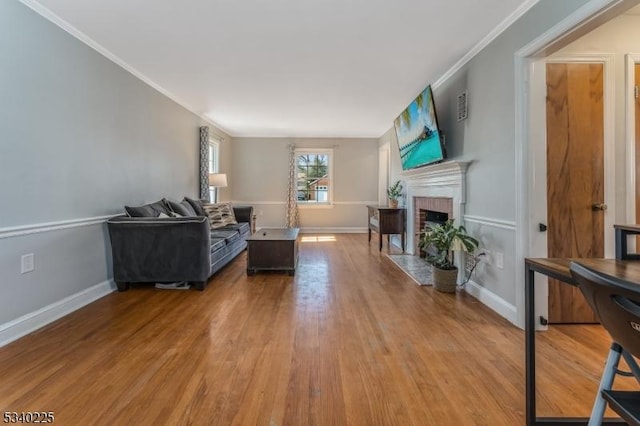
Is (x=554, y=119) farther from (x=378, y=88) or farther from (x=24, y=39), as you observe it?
(x=24, y=39)

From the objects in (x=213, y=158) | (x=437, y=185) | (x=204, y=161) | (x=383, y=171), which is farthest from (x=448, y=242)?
(x=213, y=158)

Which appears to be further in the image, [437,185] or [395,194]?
[395,194]

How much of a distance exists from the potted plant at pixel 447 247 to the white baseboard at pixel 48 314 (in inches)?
128

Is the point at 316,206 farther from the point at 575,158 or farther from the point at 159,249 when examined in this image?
the point at 575,158

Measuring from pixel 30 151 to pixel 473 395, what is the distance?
3242mm

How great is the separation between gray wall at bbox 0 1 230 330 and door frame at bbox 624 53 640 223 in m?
4.35

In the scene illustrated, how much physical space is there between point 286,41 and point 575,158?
2.52 meters

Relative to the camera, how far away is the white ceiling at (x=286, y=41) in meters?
2.25

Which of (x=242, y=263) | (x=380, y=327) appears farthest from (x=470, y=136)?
(x=242, y=263)

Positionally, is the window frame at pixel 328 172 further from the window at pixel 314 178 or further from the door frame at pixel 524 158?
the door frame at pixel 524 158

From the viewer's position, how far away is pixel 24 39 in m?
2.16

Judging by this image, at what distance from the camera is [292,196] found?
24.6 ft

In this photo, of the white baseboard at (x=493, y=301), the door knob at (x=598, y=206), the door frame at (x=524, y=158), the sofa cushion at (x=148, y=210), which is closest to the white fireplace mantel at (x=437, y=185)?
the white baseboard at (x=493, y=301)

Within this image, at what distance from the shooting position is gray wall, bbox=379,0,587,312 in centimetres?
223
